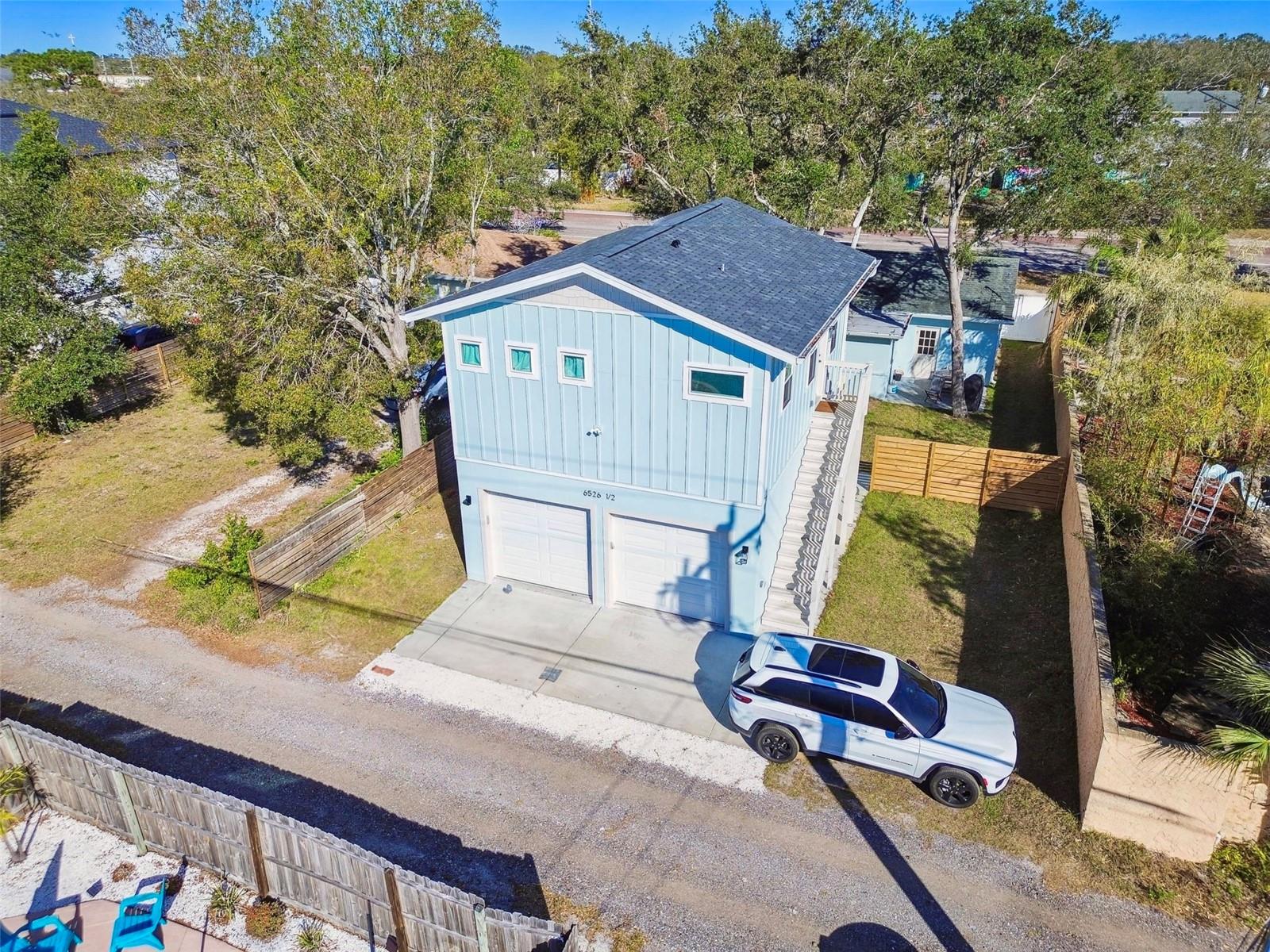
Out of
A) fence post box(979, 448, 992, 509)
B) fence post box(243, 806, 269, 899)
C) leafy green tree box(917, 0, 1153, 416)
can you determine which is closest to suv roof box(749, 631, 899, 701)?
fence post box(243, 806, 269, 899)

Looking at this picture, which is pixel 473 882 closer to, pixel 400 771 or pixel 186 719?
pixel 400 771

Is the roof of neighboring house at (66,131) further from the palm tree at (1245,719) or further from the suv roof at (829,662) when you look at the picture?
the palm tree at (1245,719)

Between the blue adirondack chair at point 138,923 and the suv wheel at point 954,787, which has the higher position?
the suv wheel at point 954,787

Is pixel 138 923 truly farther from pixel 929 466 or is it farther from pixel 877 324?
pixel 877 324

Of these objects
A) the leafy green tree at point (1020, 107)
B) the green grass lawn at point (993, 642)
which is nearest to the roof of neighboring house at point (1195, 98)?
the leafy green tree at point (1020, 107)

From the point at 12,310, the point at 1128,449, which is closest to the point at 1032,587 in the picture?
the point at 1128,449
